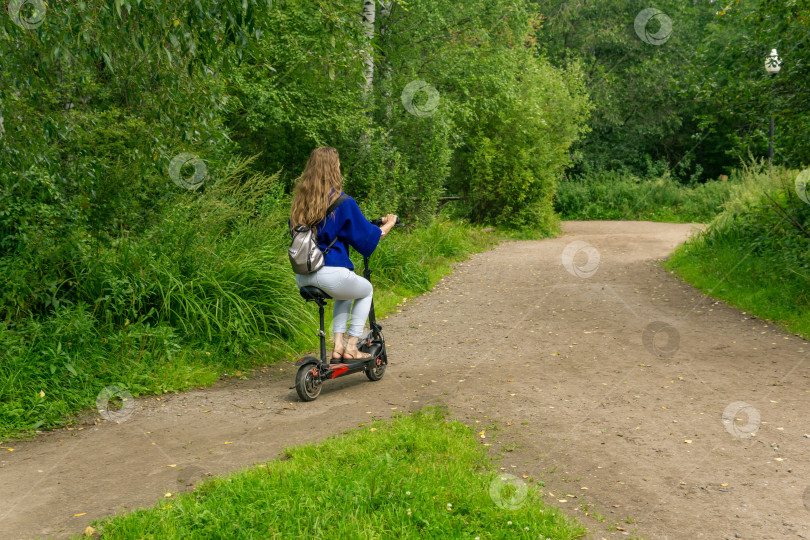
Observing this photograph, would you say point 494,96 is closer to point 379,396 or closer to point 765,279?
point 765,279

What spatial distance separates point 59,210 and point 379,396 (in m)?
3.34

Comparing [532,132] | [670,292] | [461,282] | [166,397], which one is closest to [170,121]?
[166,397]

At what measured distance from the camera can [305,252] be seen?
5398mm

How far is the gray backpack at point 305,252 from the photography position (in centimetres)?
540
